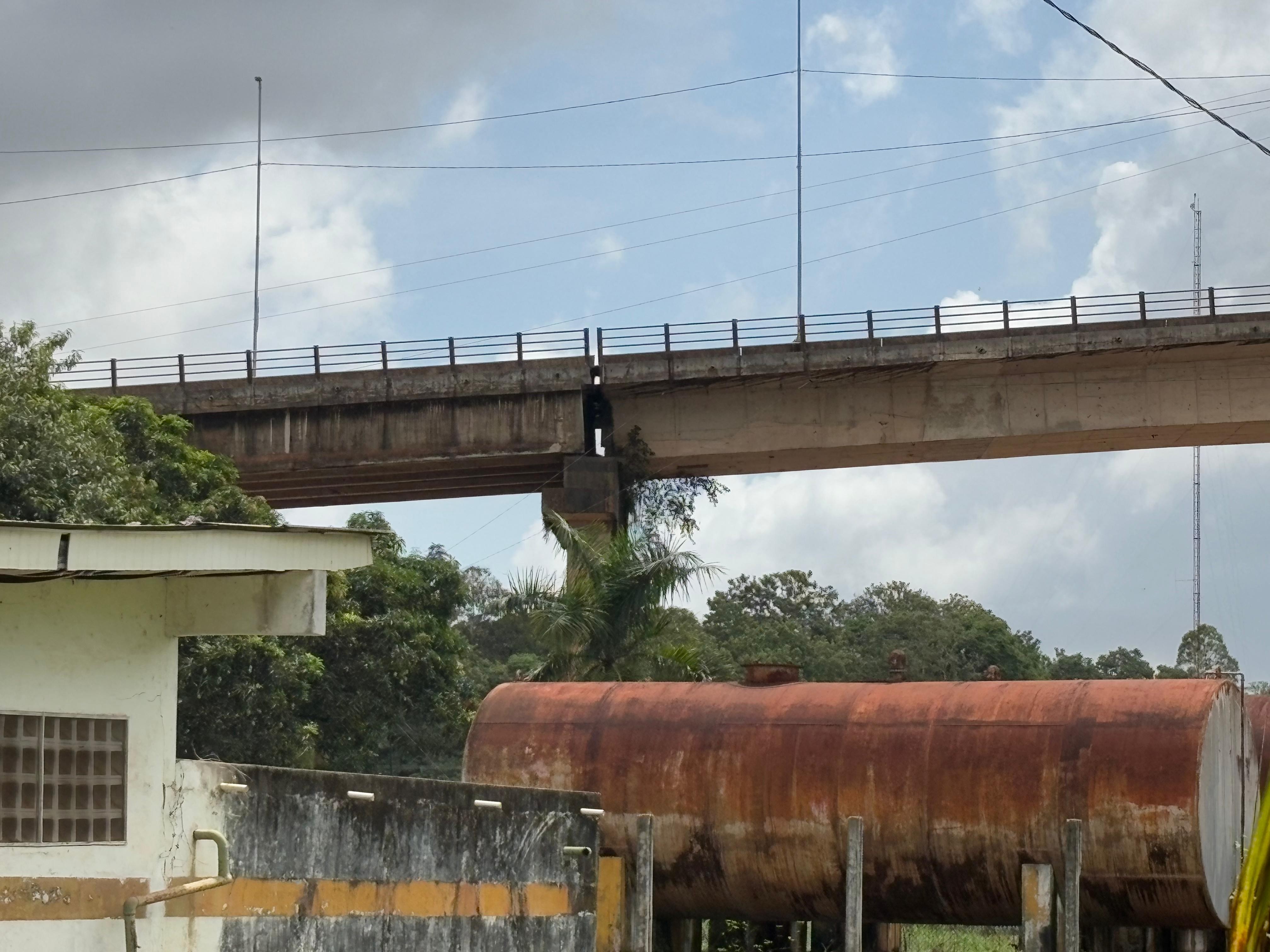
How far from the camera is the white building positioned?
10109mm

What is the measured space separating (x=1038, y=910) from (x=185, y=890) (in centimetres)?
957

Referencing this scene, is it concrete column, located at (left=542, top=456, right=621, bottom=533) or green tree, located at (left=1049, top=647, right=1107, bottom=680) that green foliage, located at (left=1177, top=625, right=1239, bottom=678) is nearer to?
green tree, located at (left=1049, top=647, right=1107, bottom=680)

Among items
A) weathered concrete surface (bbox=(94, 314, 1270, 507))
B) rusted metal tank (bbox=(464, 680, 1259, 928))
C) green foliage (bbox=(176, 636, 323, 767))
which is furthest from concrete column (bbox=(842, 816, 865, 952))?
weathered concrete surface (bbox=(94, 314, 1270, 507))

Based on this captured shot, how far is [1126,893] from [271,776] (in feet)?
31.4

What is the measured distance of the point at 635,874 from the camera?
1914 centimetres

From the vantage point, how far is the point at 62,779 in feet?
34.1

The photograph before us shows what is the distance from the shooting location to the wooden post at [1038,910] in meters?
17.2

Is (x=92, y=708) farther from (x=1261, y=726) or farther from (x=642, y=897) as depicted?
(x=1261, y=726)

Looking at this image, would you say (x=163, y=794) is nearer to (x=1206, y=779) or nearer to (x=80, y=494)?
(x=1206, y=779)

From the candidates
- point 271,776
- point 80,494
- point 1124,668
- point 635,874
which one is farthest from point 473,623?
point 271,776

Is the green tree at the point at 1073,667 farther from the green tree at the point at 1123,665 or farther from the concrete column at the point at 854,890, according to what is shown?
the concrete column at the point at 854,890

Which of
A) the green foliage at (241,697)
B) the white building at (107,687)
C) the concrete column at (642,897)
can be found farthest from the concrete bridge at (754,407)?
the white building at (107,687)

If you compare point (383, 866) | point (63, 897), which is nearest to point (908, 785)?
point (383, 866)

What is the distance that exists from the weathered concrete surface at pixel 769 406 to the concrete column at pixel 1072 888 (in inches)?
844
